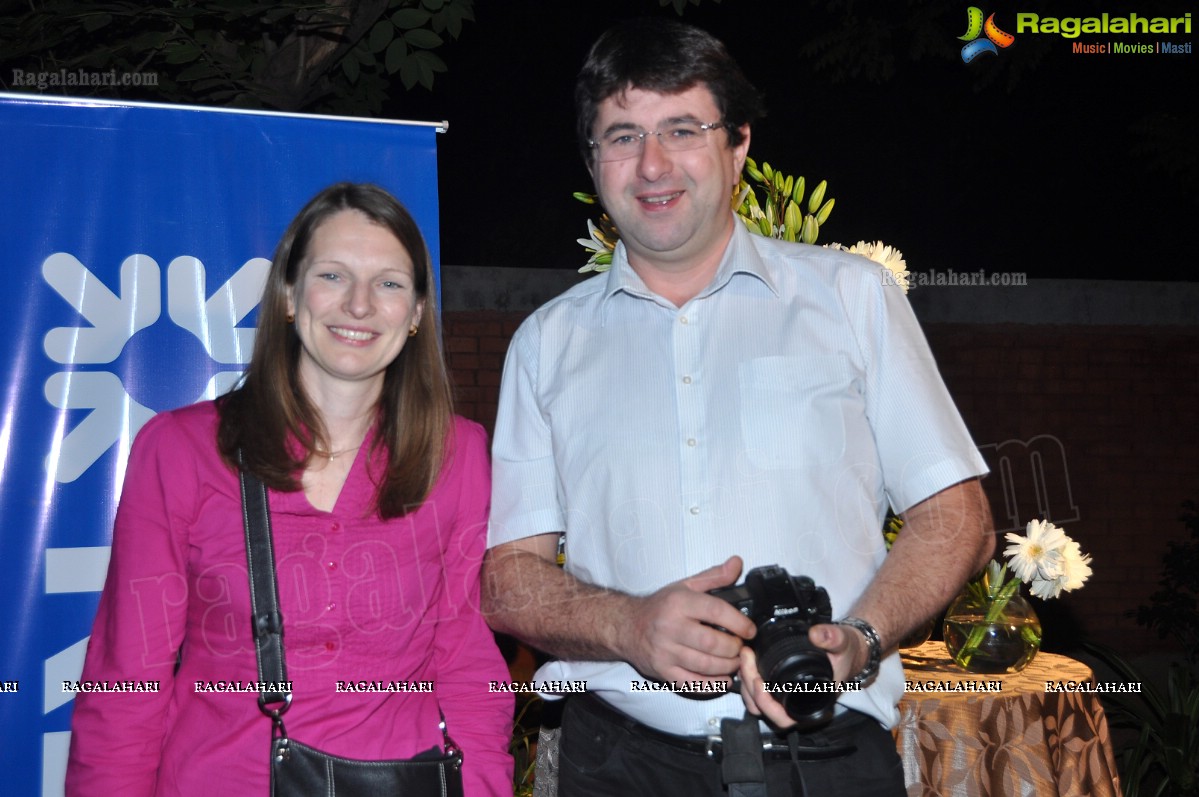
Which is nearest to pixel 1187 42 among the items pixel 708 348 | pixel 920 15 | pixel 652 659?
pixel 920 15

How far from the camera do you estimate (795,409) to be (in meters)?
1.77

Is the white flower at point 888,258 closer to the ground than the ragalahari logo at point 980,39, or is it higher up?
closer to the ground

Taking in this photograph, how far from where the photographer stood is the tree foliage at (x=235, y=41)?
316 cm

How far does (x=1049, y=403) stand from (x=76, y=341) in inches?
237

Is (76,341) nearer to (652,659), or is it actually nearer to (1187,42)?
(652,659)

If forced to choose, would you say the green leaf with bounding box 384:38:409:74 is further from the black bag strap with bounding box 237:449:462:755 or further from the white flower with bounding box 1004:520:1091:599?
the white flower with bounding box 1004:520:1091:599

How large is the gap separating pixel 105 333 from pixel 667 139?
1404 mm

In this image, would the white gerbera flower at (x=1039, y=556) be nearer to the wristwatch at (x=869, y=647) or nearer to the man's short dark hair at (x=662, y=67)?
the wristwatch at (x=869, y=647)

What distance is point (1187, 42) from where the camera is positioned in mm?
7562

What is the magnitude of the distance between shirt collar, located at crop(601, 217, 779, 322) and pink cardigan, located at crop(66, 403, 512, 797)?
1.72 ft

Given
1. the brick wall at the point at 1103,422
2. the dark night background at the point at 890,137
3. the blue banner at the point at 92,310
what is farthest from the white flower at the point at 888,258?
the dark night background at the point at 890,137

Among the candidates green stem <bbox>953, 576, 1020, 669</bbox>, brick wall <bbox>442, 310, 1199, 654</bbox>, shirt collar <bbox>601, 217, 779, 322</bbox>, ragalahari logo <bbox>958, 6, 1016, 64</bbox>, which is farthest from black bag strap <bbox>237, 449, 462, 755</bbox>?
ragalahari logo <bbox>958, 6, 1016, 64</bbox>

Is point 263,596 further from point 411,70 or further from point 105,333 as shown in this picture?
point 411,70

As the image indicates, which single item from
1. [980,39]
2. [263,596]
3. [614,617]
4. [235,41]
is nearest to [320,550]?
[263,596]
